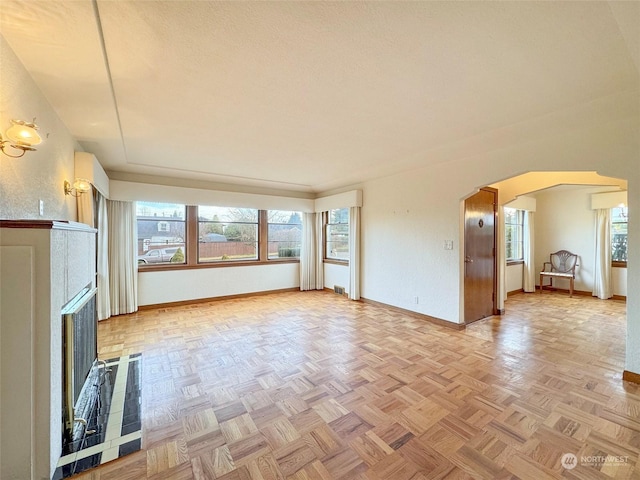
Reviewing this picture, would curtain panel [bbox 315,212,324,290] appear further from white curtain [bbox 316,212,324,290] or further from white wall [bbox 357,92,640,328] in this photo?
white wall [bbox 357,92,640,328]

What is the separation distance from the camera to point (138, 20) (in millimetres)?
1486

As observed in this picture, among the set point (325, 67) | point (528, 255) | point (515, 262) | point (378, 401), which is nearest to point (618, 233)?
point (528, 255)

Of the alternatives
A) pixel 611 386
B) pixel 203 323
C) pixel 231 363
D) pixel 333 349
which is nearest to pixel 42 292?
pixel 231 363

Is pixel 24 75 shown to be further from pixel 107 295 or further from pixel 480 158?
pixel 480 158

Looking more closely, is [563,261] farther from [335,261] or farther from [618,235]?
[335,261]

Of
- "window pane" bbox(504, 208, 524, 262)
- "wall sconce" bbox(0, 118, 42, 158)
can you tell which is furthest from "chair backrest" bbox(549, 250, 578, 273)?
"wall sconce" bbox(0, 118, 42, 158)

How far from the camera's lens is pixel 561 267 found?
668 centimetres

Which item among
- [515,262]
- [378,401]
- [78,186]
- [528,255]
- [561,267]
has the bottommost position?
[378,401]

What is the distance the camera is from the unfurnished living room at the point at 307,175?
1.50 metres

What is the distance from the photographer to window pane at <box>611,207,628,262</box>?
5.90m

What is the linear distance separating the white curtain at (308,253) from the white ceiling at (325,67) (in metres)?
3.63

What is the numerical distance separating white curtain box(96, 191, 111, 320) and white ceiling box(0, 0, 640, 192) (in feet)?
4.88

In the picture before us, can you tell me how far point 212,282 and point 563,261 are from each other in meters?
8.32

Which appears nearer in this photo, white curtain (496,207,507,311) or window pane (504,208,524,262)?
white curtain (496,207,507,311)
